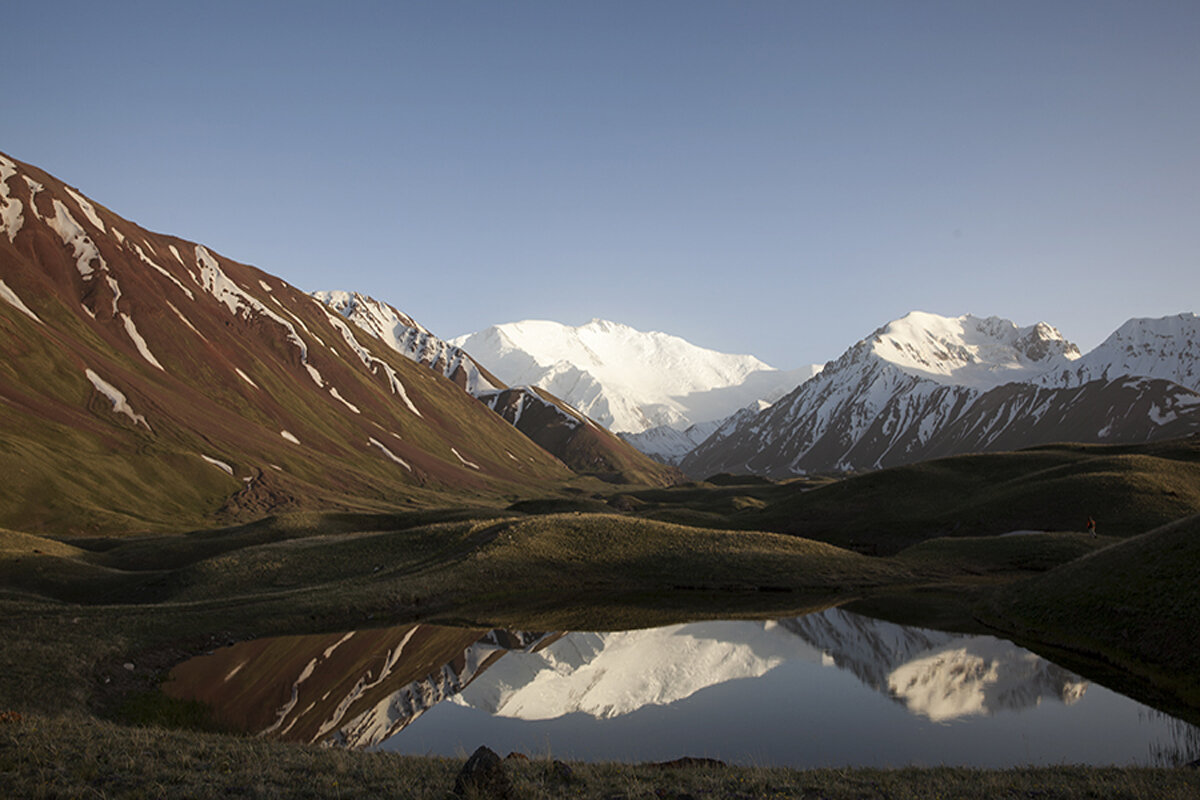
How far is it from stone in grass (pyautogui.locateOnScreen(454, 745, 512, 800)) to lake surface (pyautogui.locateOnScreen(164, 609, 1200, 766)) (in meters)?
7.49

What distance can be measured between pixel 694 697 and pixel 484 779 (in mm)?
18178

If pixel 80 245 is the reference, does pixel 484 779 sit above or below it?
below

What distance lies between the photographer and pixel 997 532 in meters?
80.4

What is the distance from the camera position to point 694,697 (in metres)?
32.1

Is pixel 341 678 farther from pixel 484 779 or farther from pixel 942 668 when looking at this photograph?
pixel 942 668

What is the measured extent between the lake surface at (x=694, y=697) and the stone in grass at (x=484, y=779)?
7.49 m

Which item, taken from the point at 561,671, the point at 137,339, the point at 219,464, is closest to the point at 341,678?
the point at 561,671

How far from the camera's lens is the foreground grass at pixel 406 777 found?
55.0ft

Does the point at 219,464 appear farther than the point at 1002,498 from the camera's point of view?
Yes

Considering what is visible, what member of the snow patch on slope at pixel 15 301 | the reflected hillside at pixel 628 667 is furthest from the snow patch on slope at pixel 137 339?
the reflected hillside at pixel 628 667

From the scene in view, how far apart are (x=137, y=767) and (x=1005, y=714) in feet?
97.8

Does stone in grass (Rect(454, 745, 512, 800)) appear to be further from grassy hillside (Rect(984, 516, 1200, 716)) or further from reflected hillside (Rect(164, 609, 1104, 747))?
grassy hillside (Rect(984, 516, 1200, 716))

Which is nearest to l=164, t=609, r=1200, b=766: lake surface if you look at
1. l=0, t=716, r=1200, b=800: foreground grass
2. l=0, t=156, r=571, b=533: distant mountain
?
l=0, t=716, r=1200, b=800: foreground grass

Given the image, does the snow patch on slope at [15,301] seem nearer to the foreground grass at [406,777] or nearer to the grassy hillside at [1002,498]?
the grassy hillside at [1002,498]
